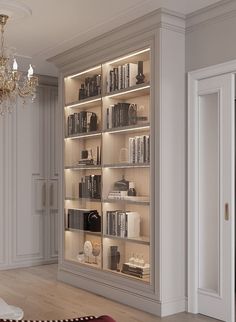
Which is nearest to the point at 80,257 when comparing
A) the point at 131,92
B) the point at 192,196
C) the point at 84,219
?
the point at 84,219

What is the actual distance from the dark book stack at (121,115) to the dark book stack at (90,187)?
66cm

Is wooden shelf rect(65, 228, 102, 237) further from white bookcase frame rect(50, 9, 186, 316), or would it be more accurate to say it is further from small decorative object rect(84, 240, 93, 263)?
white bookcase frame rect(50, 9, 186, 316)

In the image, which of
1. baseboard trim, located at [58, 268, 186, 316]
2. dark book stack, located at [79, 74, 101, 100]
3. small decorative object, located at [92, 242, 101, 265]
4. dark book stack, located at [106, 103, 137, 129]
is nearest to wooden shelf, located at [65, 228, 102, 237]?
small decorative object, located at [92, 242, 101, 265]

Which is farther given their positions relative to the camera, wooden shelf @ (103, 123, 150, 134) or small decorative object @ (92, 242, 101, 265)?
small decorative object @ (92, 242, 101, 265)

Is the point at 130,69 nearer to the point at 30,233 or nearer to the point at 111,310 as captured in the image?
the point at 111,310

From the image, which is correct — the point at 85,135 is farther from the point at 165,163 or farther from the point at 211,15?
the point at 211,15

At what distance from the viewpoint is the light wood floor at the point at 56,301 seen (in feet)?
13.8

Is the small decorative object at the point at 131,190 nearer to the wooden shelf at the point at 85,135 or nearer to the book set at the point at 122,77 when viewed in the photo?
the wooden shelf at the point at 85,135

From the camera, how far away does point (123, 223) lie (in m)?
4.84

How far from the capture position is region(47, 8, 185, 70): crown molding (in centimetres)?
432

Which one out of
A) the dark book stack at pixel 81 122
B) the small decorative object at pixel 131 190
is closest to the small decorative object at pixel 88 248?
the small decorative object at pixel 131 190

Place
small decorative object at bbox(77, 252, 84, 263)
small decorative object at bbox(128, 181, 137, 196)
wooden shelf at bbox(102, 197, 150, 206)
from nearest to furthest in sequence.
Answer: wooden shelf at bbox(102, 197, 150, 206), small decorative object at bbox(128, 181, 137, 196), small decorative object at bbox(77, 252, 84, 263)

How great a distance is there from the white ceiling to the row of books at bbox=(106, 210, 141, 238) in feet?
6.46

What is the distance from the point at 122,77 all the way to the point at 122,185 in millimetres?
1177
